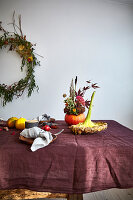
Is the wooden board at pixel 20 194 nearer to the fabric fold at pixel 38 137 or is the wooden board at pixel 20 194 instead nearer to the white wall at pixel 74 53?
the fabric fold at pixel 38 137

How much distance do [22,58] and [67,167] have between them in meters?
2.62

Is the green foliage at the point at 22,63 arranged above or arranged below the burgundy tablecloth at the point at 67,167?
above

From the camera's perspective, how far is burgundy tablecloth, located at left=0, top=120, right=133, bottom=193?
1.05 meters

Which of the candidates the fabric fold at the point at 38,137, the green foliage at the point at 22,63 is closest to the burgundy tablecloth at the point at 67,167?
the fabric fold at the point at 38,137

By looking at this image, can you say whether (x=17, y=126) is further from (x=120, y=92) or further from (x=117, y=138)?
(x=120, y=92)

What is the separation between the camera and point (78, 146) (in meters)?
1.16

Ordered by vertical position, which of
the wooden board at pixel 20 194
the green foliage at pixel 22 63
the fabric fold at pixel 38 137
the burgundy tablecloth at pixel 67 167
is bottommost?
the wooden board at pixel 20 194

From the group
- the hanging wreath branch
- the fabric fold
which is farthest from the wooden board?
the hanging wreath branch

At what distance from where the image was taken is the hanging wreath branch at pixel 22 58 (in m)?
3.17

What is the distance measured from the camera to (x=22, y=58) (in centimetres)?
325

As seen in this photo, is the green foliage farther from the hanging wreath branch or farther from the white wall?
the white wall

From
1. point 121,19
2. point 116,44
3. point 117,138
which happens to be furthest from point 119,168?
point 121,19

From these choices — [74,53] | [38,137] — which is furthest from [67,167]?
[74,53]

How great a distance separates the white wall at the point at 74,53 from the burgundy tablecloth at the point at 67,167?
226 centimetres
